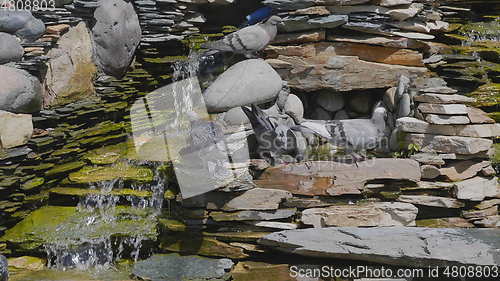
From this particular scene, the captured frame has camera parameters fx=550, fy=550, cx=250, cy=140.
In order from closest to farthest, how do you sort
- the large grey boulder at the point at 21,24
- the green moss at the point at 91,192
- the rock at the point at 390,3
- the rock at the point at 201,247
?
the rock at the point at 201,247 < the large grey boulder at the point at 21,24 < the green moss at the point at 91,192 < the rock at the point at 390,3

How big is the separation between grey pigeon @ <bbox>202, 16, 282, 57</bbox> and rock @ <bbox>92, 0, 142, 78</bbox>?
5.26ft

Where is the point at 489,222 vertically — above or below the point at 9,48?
below

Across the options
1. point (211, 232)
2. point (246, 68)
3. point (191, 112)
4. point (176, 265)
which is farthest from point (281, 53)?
point (176, 265)

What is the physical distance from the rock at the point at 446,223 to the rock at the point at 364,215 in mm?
157

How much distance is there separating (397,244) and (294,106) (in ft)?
7.10

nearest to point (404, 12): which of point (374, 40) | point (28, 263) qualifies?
point (374, 40)

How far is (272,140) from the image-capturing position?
5.86 metres

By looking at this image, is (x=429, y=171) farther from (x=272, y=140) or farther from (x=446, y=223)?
(x=272, y=140)

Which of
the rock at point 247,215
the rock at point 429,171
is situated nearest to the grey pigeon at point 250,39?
the rock at point 247,215

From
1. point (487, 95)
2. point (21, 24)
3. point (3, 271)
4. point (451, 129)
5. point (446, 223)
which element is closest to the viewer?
point (3, 271)

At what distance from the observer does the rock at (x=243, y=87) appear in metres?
5.80

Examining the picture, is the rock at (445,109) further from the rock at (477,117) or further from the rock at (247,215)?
the rock at (247,215)

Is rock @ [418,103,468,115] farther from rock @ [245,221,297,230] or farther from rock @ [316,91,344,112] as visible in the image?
rock @ [245,221,297,230]

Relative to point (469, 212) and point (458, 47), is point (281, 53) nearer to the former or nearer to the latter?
point (458, 47)
